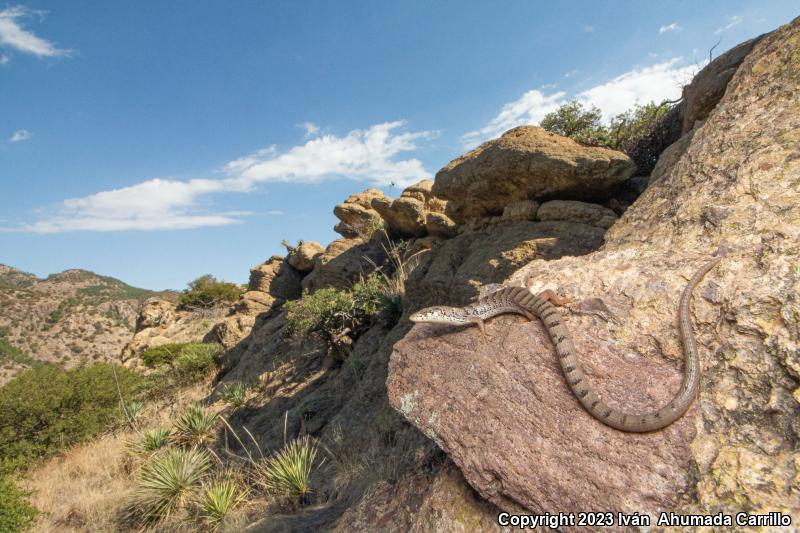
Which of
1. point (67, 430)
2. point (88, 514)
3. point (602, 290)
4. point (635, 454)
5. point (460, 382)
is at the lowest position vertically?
point (88, 514)

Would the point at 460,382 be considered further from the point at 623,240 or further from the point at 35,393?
the point at 35,393

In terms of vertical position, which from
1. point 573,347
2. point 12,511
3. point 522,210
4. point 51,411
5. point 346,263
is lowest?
point 12,511

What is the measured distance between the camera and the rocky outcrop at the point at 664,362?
Result: 2.57 metres

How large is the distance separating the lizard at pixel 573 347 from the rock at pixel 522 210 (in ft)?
17.4

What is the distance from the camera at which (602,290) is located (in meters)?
3.62

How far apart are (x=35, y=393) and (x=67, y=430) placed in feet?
5.85

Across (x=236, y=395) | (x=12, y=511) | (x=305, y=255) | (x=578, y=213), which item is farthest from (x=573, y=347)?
(x=305, y=255)

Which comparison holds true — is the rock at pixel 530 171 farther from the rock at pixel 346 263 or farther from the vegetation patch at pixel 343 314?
the rock at pixel 346 263

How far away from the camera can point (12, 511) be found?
8.30 metres

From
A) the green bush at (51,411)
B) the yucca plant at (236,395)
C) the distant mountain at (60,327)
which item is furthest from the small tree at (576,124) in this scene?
the distant mountain at (60,327)

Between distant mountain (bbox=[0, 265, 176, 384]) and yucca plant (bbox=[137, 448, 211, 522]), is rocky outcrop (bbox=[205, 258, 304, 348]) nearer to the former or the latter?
yucca plant (bbox=[137, 448, 211, 522])

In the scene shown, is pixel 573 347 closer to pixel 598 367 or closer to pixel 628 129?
pixel 598 367

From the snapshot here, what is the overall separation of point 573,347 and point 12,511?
1148cm

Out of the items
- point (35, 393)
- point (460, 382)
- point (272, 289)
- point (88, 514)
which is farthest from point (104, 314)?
point (460, 382)
